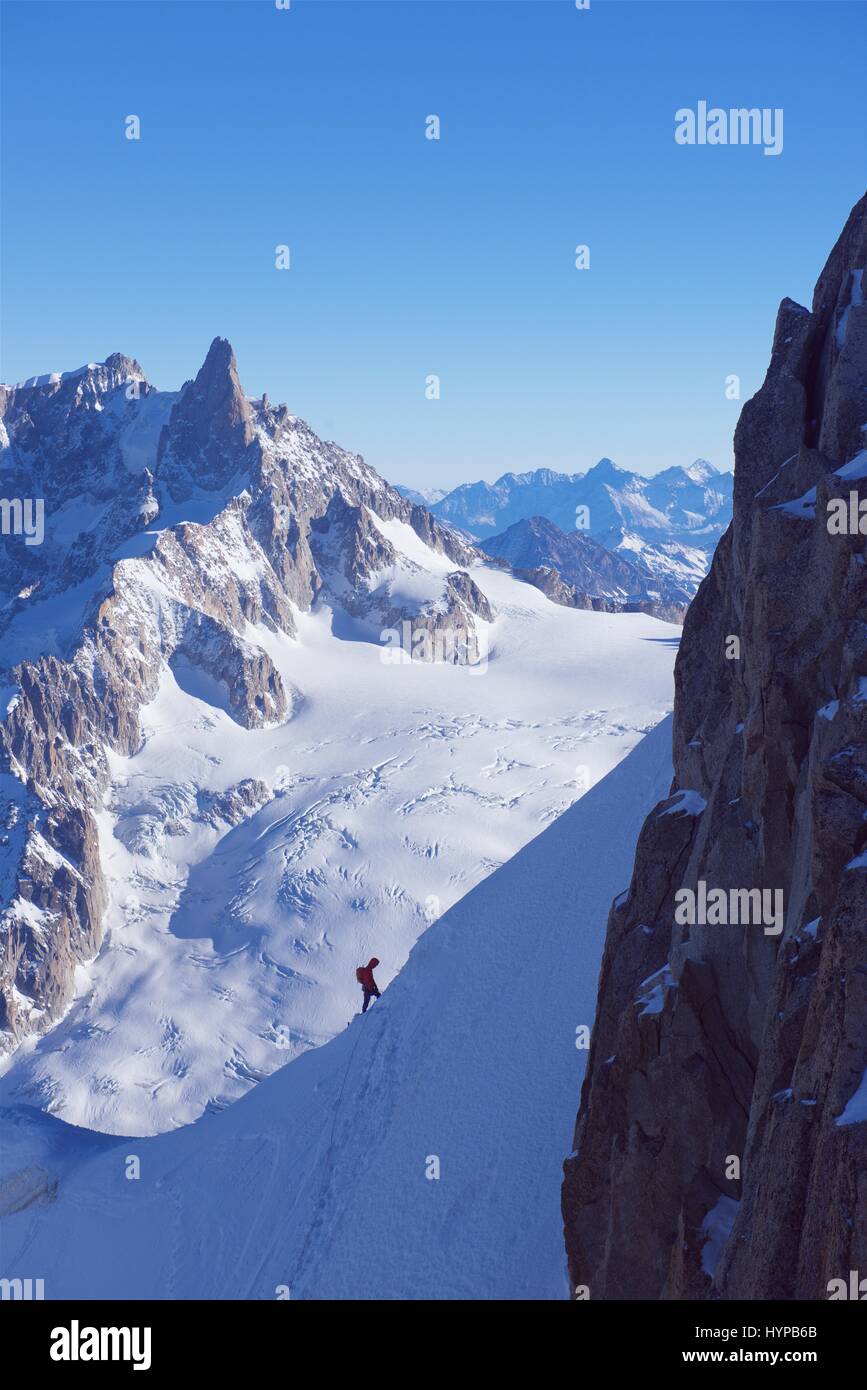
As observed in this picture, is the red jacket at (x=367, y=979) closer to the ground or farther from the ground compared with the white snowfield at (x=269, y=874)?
farther from the ground

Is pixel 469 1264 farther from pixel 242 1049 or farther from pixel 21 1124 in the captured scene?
pixel 242 1049

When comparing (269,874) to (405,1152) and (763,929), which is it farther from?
(763,929)

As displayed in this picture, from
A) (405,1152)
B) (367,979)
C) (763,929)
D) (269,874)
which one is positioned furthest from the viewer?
(269,874)

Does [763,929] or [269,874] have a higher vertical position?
[763,929]

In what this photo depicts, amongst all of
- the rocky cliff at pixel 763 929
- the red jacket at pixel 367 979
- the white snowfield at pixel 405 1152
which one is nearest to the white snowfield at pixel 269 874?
the white snowfield at pixel 405 1152

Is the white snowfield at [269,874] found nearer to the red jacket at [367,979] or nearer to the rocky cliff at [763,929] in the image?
the red jacket at [367,979]

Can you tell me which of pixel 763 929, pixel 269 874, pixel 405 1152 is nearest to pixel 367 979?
pixel 405 1152

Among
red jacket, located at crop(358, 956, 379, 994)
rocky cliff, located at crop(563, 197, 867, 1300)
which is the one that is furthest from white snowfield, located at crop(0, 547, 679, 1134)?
rocky cliff, located at crop(563, 197, 867, 1300)
